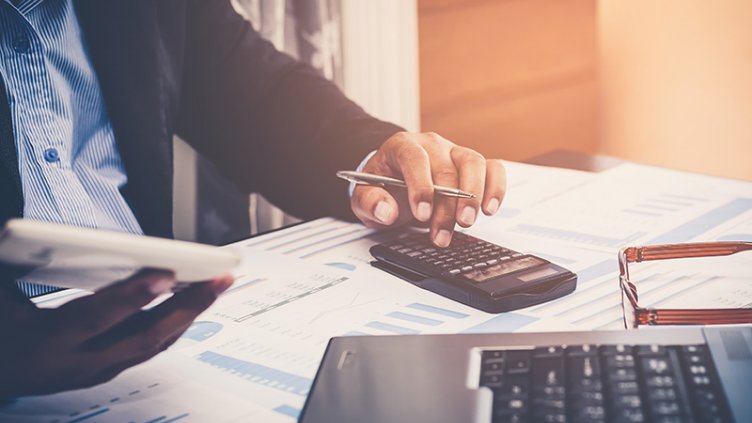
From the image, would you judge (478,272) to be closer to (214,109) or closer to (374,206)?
(374,206)

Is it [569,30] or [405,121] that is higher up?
[569,30]

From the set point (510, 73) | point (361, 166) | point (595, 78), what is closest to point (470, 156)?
point (361, 166)

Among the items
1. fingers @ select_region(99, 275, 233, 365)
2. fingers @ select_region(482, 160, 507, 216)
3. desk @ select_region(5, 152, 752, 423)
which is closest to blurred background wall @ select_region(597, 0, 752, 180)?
desk @ select_region(5, 152, 752, 423)

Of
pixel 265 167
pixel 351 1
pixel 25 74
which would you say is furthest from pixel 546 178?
pixel 351 1

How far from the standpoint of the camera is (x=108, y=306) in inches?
18.5

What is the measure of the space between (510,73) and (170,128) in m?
1.41

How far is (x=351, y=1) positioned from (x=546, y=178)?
0.91 meters

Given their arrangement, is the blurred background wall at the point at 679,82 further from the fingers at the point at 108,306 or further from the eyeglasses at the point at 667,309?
the fingers at the point at 108,306

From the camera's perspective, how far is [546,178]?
1.06 meters

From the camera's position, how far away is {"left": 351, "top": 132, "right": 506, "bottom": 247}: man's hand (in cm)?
80

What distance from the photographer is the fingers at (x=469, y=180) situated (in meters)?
0.80

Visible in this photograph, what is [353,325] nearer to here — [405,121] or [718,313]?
[718,313]

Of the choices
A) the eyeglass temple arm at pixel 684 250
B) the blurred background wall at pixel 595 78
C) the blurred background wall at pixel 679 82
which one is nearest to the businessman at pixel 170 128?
the eyeglass temple arm at pixel 684 250

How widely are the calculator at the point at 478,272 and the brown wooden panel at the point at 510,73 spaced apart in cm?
141
